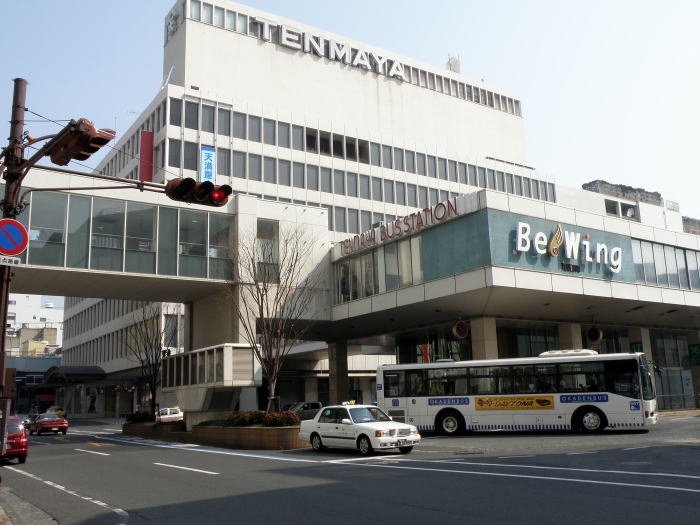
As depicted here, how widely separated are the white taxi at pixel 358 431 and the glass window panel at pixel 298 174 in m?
37.4

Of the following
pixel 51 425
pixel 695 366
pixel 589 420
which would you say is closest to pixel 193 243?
pixel 51 425

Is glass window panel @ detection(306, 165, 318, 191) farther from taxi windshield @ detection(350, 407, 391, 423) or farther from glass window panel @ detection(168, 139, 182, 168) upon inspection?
taxi windshield @ detection(350, 407, 391, 423)

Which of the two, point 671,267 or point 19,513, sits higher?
point 671,267

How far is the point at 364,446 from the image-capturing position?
1881cm

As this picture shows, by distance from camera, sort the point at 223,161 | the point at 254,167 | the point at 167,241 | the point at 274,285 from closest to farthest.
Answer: the point at 167,241
the point at 274,285
the point at 223,161
the point at 254,167

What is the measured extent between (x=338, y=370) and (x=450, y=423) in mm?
19284

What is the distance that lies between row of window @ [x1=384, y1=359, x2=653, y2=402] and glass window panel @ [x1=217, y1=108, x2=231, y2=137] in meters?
32.3

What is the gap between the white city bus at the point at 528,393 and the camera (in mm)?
23141

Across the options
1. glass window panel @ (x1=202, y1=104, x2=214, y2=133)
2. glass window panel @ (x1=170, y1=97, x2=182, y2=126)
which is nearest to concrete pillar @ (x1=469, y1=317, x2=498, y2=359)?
glass window panel @ (x1=202, y1=104, x2=214, y2=133)

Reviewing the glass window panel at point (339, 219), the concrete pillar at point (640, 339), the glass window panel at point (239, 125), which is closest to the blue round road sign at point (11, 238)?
the concrete pillar at point (640, 339)

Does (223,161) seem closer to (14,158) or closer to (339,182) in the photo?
(339,182)

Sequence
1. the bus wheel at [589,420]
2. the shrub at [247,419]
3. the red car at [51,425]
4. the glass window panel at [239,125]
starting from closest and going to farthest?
the bus wheel at [589,420] → the shrub at [247,419] → the red car at [51,425] → the glass window panel at [239,125]

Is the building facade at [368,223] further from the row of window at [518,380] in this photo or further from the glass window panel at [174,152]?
the row of window at [518,380]

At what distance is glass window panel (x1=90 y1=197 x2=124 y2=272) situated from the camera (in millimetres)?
29375
